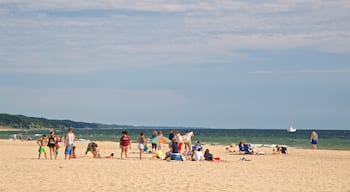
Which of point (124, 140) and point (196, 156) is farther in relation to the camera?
point (124, 140)

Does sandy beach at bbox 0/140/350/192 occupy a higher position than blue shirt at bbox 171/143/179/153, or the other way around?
blue shirt at bbox 171/143/179/153

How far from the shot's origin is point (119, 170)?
59.5 feet

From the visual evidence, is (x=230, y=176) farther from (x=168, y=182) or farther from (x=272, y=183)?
(x=168, y=182)

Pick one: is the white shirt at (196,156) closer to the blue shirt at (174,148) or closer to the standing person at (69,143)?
the blue shirt at (174,148)

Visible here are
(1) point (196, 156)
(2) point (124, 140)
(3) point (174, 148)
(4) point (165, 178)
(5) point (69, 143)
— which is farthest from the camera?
(2) point (124, 140)

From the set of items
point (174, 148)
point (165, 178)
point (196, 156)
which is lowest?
point (165, 178)

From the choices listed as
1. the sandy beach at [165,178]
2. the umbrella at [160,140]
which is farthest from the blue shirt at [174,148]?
the sandy beach at [165,178]

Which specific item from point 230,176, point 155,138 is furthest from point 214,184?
point 155,138

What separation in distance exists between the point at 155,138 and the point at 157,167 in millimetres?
7741

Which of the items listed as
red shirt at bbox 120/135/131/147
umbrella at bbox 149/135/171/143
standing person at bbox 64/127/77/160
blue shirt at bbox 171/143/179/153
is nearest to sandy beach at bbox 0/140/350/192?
standing person at bbox 64/127/77/160

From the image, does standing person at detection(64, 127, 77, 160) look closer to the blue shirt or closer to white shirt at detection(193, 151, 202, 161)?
the blue shirt

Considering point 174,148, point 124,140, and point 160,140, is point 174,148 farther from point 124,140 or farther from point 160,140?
point 160,140

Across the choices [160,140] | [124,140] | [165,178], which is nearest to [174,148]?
[124,140]

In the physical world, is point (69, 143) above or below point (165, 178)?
above
